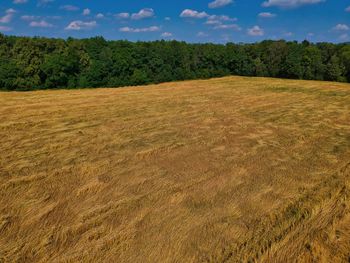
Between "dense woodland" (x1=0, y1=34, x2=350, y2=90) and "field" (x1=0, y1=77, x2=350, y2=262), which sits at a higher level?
"dense woodland" (x1=0, y1=34, x2=350, y2=90)

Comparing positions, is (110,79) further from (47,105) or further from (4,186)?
(4,186)

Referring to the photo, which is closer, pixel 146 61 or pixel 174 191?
pixel 174 191

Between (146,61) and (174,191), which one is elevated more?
(146,61)

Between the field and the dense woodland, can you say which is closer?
the field

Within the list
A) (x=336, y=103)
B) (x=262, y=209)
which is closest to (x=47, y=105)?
(x=262, y=209)
